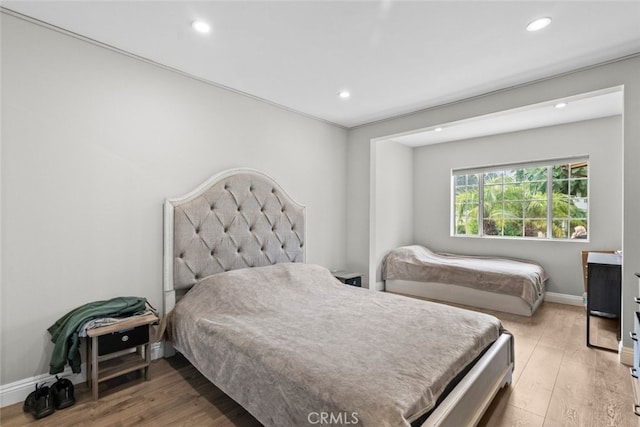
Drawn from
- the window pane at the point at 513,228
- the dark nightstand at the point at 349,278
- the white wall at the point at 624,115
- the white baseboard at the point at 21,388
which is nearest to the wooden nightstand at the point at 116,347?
the white baseboard at the point at 21,388

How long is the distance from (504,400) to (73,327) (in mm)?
2769

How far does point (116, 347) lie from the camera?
6.55ft

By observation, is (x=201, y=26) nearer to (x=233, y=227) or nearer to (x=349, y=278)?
(x=233, y=227)

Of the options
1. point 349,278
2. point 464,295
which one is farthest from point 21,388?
point 464,295

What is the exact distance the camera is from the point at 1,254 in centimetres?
184

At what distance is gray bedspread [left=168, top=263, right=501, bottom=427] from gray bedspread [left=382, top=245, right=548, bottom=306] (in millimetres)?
1946

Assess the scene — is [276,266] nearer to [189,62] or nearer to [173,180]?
[173,180]

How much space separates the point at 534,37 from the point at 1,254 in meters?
3.73

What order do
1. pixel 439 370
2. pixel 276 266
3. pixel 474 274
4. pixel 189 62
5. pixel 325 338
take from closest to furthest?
pixel 439 370 → pixel 325 338 → pixel 189 62 → pixel 276 266 → pixel 474 274

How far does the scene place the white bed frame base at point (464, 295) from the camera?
3688mm

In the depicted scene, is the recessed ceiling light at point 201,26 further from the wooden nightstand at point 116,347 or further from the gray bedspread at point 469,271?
the gray bedspread at point 469,271

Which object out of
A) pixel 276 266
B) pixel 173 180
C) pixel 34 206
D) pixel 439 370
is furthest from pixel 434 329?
pixel 34 206

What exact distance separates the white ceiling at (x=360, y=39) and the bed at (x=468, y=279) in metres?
2.28

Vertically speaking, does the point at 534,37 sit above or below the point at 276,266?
above
